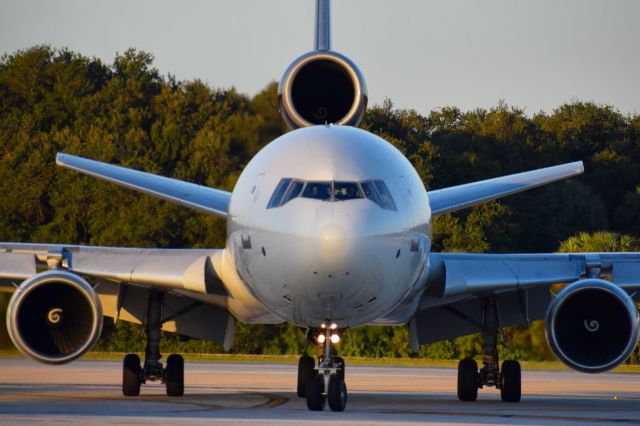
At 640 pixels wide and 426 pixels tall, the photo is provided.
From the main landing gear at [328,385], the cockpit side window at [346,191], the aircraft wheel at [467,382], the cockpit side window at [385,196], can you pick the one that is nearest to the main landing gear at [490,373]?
the aircraft wheel at [467,382]

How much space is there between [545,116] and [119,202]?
23784 millimetres

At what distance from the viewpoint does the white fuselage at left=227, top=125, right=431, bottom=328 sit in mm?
15086

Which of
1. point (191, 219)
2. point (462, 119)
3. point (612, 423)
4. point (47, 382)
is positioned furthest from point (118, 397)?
point (462, 119)

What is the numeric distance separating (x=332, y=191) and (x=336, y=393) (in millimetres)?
2323

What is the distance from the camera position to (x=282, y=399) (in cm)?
2000

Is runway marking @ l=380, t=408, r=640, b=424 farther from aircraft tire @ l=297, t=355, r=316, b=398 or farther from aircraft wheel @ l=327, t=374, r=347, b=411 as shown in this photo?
aircraft tire @ l=297, t=355, r=316, b=398

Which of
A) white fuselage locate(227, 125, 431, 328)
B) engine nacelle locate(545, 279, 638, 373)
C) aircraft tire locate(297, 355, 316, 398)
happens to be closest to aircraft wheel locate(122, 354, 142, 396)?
aircraft tire locate(297, 355, 316, 398)

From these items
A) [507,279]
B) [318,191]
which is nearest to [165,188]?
[507,279]

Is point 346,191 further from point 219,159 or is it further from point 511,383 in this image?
point 219,159

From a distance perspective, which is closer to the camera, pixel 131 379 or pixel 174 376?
pixel 131 379

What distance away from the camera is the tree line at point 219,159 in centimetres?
3653

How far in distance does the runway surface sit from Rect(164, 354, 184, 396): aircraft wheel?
248 millimetres

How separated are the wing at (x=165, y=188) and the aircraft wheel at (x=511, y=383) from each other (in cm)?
471

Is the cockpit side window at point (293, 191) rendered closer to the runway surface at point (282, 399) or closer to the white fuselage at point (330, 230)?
the white fuselage at point (330, 230)
